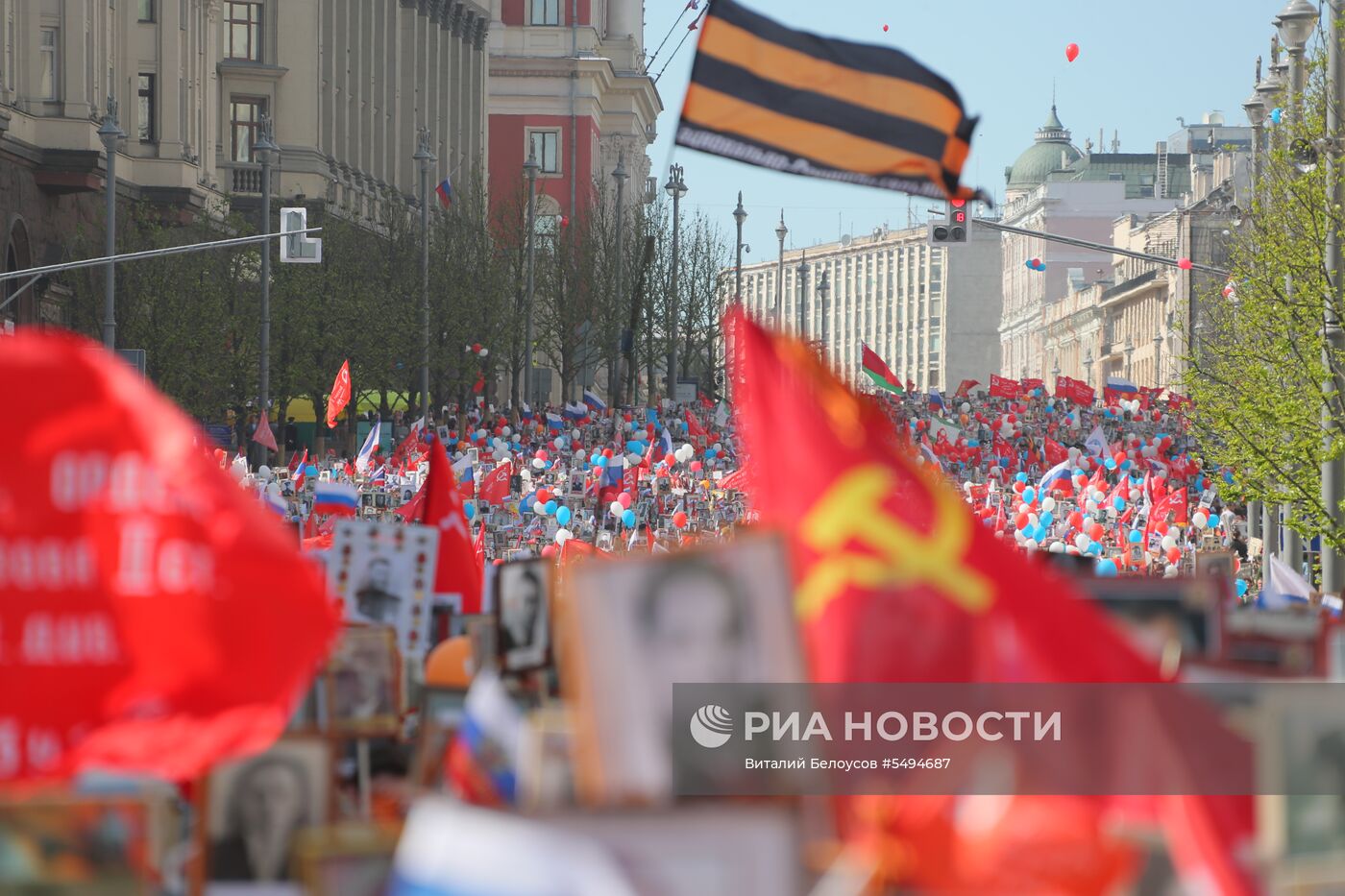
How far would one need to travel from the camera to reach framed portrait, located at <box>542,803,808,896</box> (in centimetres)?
330

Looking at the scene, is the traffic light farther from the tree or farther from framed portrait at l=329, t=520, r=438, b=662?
framed portrait at l=329, t=520, r=438, b=662

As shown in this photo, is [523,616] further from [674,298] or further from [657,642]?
[674,298]

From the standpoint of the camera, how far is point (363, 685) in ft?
18.6

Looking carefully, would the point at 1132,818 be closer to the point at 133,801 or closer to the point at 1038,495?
the point at 133,801

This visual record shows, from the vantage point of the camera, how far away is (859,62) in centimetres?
804

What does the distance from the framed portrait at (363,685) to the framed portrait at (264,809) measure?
0.95 metres

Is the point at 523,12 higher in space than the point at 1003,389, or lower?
higher

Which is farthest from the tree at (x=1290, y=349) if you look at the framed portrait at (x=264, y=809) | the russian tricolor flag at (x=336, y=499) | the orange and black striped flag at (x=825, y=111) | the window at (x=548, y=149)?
the window at (x=548, y=149)

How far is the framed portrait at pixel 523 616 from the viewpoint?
5816mm

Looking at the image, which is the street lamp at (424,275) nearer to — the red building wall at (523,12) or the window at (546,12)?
the red building wall at (523,12)

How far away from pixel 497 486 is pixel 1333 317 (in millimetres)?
11759

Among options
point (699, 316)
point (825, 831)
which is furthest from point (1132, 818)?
point (699, 316)

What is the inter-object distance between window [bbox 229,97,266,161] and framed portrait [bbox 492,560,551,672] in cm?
6979

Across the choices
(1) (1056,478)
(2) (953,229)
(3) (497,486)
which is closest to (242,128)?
(3) (497,486)
